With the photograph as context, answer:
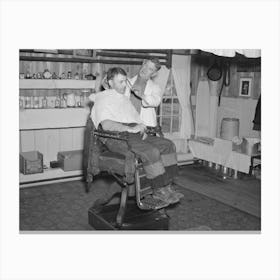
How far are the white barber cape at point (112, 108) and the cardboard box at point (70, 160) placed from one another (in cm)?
172

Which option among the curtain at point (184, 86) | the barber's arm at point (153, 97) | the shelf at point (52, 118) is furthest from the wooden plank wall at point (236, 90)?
the barber's arm at point (153, 97)

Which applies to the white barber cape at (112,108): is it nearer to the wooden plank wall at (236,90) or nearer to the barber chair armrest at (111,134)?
the barber chair armrest at (111,134)

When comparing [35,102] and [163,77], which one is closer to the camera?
[35,102]

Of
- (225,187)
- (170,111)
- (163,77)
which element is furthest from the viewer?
(170,111)

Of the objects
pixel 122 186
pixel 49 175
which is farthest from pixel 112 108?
pixel 49 175

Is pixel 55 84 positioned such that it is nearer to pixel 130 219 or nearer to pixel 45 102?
pixel 45 102

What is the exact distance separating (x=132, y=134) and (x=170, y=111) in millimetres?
2768

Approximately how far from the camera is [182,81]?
595 cm

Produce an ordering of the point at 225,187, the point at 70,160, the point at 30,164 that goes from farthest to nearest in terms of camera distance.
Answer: the point at 70,160
the point at 225,187
the point at 30,164

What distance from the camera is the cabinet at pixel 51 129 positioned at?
187 inches

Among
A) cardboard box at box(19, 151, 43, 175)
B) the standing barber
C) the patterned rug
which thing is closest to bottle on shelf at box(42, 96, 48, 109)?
cardboard box at box(19, 151, 43, 175)

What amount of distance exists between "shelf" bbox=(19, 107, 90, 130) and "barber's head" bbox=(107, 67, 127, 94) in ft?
5.71

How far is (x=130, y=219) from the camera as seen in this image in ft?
11.4

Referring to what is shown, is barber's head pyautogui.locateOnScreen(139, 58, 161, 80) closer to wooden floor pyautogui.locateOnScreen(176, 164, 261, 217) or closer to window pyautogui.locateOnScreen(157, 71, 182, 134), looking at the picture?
wooden floor pyautogui.locateOnScreen(176, 164, 261, 217)
